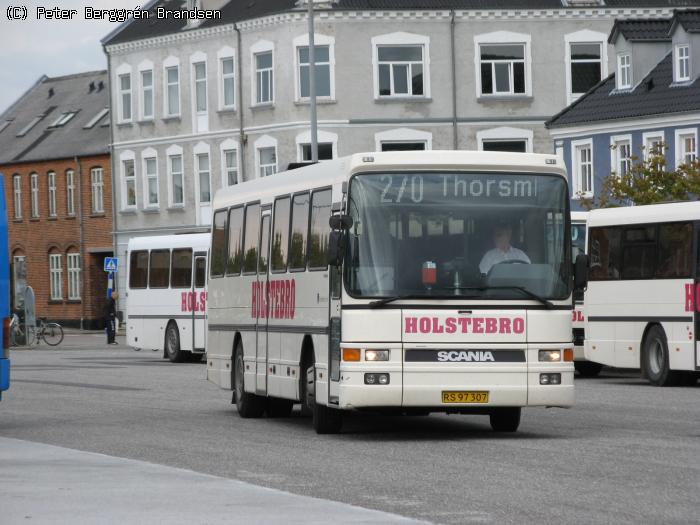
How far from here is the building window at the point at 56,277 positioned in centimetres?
7894

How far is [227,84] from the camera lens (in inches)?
2635

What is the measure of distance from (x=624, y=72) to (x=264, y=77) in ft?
44.3

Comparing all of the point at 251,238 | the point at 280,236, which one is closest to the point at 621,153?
the point at 251,238

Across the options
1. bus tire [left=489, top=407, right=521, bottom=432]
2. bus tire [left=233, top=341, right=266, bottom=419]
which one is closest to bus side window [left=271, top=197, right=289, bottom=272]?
bus tire [left=233, top=341, right=266, bottom=419]

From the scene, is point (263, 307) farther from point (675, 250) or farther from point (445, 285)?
point (675, 250)

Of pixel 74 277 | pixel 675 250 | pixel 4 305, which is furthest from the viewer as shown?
pixel 74 277

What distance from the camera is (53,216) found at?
3142 inches

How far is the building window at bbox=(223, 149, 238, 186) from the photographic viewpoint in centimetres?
6694

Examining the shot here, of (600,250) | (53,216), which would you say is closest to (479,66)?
(53,216)

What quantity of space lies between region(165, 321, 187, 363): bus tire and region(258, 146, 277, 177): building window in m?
22.6

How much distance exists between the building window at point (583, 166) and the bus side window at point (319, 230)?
131 ft

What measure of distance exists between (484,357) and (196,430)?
143 inches

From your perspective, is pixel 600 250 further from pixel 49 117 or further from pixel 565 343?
pixel 49 117

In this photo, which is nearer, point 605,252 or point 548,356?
point 548,356
